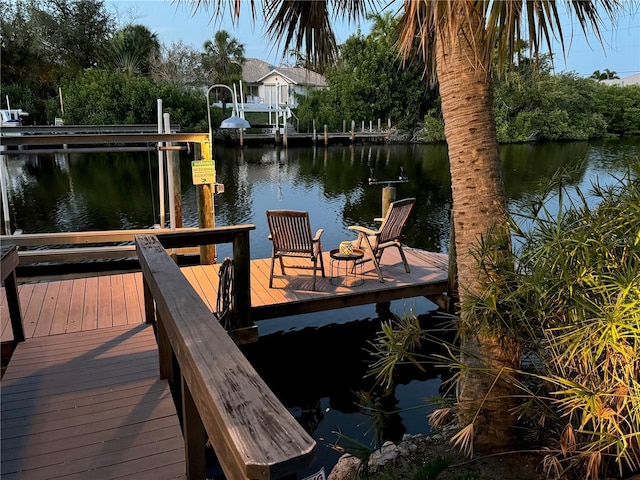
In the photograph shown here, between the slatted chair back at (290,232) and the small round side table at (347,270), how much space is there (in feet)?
1.42

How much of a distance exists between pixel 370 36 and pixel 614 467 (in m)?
34.8

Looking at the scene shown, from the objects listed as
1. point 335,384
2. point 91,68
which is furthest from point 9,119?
point 335,384

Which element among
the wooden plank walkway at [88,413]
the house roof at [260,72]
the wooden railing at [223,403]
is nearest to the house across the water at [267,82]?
the house roof at [260,72]

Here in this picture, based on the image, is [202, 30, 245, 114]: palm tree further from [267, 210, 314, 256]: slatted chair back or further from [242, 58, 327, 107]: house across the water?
[267, 210, 314, 256]: slatted chair back

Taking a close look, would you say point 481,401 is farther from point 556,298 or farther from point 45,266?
point 45,266

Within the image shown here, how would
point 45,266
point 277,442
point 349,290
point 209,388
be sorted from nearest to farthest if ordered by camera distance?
point 277,442 → point 209,388 → point 349,290 → point 45,266

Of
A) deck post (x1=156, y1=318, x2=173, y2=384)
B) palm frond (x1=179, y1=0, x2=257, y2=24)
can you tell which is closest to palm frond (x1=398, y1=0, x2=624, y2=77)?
palm frond (x1=179, y1=0, x2=257, y2=24)

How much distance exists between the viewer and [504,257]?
277 centimetres

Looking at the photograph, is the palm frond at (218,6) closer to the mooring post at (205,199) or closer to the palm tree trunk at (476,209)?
the palm tree trunk at (476,209)

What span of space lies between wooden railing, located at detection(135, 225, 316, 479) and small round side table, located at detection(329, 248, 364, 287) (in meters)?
3.35

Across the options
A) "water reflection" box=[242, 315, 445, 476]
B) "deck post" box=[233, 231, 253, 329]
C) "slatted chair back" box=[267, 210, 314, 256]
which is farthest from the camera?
"slatted chair back" box=[267, 210, 314, 256]

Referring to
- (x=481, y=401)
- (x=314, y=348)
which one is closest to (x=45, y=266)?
(x=314, y=348)

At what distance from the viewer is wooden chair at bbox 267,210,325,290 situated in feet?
16.6

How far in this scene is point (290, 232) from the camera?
5.20 metres
